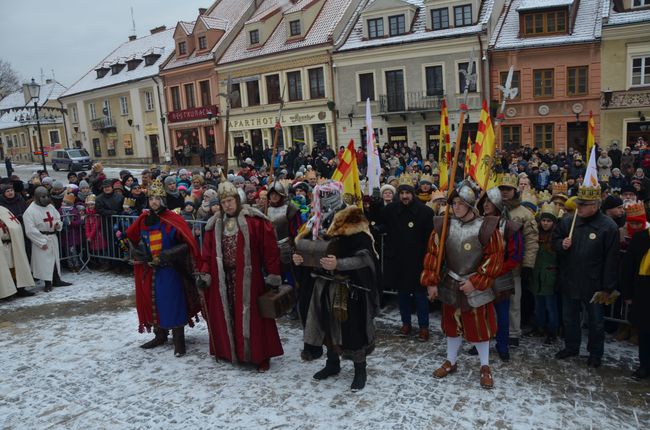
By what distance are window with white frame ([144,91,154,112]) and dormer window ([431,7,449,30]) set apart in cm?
2101

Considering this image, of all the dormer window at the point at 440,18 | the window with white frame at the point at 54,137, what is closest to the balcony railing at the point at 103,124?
the window with white frame at the point at 54,137

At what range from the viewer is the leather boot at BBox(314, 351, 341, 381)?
510 cm

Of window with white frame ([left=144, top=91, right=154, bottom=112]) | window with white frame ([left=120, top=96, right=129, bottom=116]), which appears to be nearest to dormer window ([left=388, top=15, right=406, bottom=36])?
window with white frame ([left=144, top=91, right=154, bottom=112])

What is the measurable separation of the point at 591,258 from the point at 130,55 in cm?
4157

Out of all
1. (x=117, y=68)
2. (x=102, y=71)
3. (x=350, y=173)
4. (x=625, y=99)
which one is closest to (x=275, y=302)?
(x=350, y=173)

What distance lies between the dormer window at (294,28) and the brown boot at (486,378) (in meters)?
27.4

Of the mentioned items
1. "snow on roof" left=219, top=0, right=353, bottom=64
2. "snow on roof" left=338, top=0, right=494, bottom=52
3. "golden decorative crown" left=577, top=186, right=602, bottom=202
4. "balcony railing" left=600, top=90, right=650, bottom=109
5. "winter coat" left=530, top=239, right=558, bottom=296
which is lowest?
"winter coat" left=530, top=239, right=558, bottom=296

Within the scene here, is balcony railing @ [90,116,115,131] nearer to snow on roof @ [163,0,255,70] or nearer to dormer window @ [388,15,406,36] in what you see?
snow on roof @ [163,0,255,70]

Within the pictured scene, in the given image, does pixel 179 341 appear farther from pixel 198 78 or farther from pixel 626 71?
pixel 198 78

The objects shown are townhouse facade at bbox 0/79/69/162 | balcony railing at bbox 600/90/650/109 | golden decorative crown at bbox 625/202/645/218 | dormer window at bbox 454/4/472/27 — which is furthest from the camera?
townhouse facade at bbox 0/79/69/162

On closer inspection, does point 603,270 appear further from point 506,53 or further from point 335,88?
point 335,88

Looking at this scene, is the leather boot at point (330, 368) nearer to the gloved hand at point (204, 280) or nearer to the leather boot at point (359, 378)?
the leather boot at point (359, 378)

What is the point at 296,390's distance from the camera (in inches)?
193

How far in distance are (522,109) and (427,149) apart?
4.80 meters
